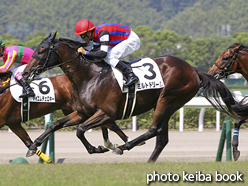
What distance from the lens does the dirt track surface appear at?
6270mm

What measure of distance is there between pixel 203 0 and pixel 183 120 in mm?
148891

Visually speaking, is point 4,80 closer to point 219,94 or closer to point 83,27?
point 83,27

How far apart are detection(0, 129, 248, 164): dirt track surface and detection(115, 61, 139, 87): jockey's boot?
1.61 m

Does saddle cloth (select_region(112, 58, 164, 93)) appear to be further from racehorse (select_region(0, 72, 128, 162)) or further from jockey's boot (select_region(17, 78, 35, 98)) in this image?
jockey's boot (select_region(17, 78, 35, 98))

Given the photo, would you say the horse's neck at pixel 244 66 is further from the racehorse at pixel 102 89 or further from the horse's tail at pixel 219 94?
the racehorse at pixel 102 89

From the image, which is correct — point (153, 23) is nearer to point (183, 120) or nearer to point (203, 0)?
point (203, 0)

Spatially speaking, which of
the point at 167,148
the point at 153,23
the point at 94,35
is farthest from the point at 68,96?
the point at 153,23

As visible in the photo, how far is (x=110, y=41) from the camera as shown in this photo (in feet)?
16.7

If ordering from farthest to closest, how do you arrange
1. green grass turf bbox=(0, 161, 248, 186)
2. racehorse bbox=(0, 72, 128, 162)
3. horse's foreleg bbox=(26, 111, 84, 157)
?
racehorse bbox=(0, 72, 128, 162), horse's foreleg bbox=(26, 111, 84, 157), green grass turf bbox=(0, 161, 248, 186)

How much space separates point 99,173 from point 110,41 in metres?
1.73

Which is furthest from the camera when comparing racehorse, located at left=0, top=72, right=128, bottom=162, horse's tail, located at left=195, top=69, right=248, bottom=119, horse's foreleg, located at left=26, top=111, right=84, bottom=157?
racehorse, located at left=0, top=72, right=128, bottom=162

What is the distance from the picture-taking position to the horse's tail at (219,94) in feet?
18.1

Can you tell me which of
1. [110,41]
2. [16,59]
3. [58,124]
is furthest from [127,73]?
[16,59]

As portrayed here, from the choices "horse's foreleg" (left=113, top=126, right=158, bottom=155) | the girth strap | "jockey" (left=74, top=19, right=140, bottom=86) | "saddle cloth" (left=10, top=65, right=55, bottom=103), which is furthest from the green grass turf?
"saddle cloth" (left=10, top=65, right=55, bottom=103)
